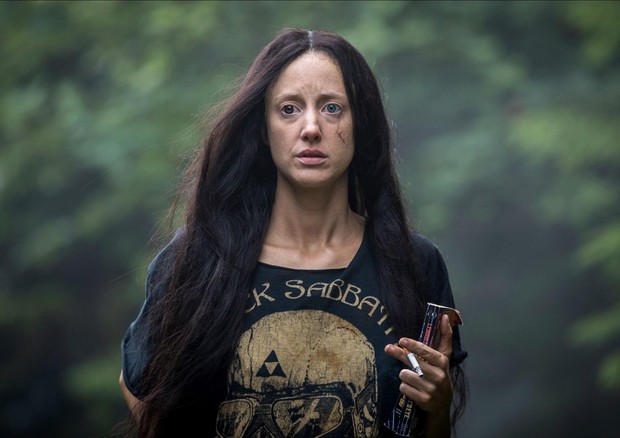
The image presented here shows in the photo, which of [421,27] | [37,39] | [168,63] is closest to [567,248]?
[421,27]

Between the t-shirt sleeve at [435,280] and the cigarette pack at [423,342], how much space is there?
20 centimetres

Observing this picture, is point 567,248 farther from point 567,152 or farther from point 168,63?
point 168,63

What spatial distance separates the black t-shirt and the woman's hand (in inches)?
4.8

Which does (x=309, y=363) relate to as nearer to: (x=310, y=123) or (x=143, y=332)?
(x=143, y=332)

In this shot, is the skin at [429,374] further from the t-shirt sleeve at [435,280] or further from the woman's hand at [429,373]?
the t-shirt sleeve at [435,280]

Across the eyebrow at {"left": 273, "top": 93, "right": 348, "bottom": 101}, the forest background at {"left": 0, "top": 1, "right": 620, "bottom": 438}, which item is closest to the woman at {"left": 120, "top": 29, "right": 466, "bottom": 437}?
the eyebrow at {"left": 273, "top": 93, "right": 348, "bottom": 101}

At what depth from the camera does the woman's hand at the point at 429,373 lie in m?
2.74

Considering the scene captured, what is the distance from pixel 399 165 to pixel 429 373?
4612 mm

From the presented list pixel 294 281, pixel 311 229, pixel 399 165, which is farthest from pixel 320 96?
pixel 399 165

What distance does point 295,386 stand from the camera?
289 cm

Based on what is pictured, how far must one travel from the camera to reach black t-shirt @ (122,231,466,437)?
2883 millimetres

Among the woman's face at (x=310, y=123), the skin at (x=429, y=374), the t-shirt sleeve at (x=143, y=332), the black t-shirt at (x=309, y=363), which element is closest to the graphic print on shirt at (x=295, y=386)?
the black t-shirt at (x=309, y=363)

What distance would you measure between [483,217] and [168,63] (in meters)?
2.79

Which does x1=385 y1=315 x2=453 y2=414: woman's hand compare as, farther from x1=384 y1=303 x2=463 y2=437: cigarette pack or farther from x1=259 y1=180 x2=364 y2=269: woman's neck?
x1=259 y1=180 x2=364 y2=269: woman's neck
